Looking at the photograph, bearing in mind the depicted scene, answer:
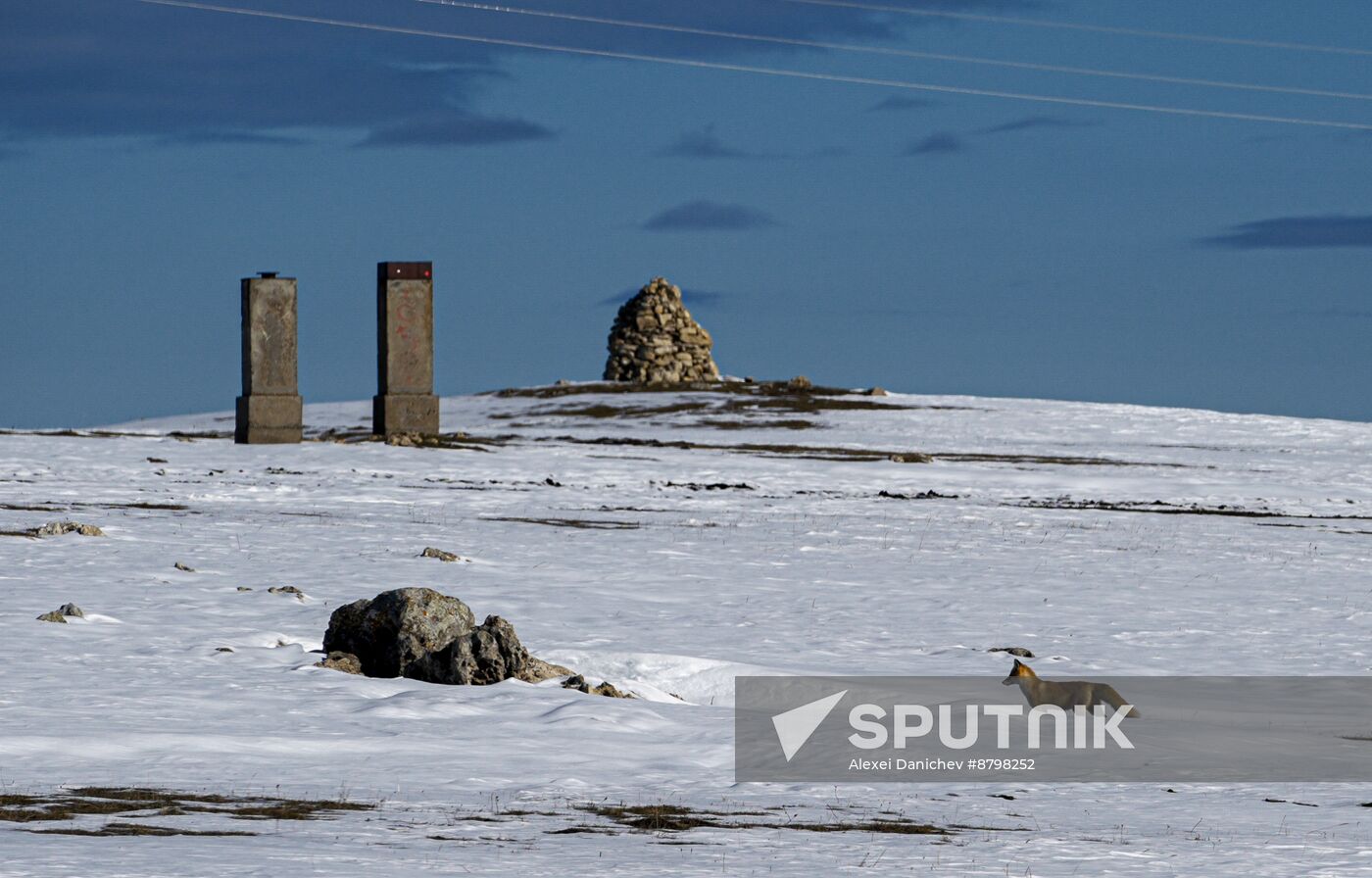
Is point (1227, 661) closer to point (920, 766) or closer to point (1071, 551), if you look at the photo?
point (920, 766)

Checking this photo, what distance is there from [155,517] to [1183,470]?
25.4 m

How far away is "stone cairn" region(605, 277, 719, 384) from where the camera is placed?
73.6 m

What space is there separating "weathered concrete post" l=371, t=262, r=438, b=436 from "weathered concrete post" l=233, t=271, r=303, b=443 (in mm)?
2122

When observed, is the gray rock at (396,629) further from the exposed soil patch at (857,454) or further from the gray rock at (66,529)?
the exposed soil patch at (857,454)

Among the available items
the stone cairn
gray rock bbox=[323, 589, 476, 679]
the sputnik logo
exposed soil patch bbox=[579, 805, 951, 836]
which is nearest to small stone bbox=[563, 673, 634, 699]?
gray rock bbox=[323, 589, 476, 679]

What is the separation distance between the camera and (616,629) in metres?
16.2

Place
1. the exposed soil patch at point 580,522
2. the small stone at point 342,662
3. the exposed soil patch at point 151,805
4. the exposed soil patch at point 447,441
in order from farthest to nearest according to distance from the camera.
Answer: the exposed soil patch at point 447,441 → the exposed soil patch at point 580,522 → the small stone at point 342,662 → the exposed soil patch at point 151,805

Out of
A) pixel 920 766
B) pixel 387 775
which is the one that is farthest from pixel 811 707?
pixel 387 775

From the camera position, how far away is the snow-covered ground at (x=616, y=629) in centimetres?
841

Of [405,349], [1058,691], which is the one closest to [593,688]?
[1058,691]

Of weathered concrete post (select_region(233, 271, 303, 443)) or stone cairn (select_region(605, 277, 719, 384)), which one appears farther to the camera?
stone cairn (select_region(605, 277, 719, 384))

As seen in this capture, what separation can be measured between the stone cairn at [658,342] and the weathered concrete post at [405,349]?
3241 centimetres

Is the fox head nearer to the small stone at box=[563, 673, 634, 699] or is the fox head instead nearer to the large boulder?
the small stone at box=[563, 673, 634, 699]

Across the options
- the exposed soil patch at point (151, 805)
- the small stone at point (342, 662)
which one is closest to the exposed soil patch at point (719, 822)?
the exposed soil patch at point (151, 805)
